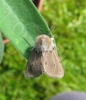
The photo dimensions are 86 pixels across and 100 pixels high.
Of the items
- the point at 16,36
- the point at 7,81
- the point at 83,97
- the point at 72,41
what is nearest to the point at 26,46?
the point at 16,36

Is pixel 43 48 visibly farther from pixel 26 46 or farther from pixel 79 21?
pixel 79 21

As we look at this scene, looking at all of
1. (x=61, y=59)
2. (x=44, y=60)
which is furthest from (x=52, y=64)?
(x=61, y=59)

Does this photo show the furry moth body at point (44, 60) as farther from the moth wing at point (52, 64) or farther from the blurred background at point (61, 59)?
the blurred background at point (61, 59)

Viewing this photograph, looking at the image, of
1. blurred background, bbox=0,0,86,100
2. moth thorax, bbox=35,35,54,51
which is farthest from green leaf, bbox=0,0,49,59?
blurred background, bbox=0,0,86,100

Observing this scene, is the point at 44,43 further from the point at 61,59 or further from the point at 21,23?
the point at 61,59

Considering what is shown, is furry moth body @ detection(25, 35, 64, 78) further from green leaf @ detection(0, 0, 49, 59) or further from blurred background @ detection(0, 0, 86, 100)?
blurred background @ detection(0, 0, 86, 100)

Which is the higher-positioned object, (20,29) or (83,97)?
(20,29)

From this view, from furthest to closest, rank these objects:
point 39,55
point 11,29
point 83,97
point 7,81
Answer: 1. point 7,81
2. point 83,97
3. point 39,55
4. point 11,29
